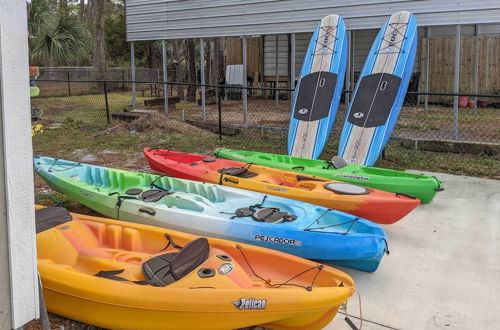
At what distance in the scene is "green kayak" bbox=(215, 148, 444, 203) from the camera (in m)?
5.59

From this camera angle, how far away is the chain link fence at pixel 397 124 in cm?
816

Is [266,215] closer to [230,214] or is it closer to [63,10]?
[230,214]

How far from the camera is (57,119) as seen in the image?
42.9ft

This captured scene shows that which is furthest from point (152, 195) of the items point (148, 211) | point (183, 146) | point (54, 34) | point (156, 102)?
point (54, 34)

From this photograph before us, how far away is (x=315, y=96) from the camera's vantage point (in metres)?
8.85

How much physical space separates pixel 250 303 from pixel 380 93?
6236 millimetres

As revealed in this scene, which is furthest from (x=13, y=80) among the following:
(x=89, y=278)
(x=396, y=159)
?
(x=396, y=159)

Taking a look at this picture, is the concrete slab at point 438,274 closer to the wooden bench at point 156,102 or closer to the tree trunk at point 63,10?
the wooden bench at point 156,102

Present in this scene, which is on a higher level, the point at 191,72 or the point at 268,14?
the point at 268,14

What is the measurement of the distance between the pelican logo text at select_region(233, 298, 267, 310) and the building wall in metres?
7.70

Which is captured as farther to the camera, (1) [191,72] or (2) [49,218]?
(1) [191,72]

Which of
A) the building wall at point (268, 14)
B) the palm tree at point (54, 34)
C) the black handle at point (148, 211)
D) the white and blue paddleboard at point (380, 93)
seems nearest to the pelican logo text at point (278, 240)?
the black handle at point (148, 211)

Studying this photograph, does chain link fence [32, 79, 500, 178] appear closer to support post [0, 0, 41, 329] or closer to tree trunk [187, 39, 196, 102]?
tree trunk [187, 39, 196, 102]

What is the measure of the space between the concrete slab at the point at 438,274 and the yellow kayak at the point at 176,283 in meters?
0.52
